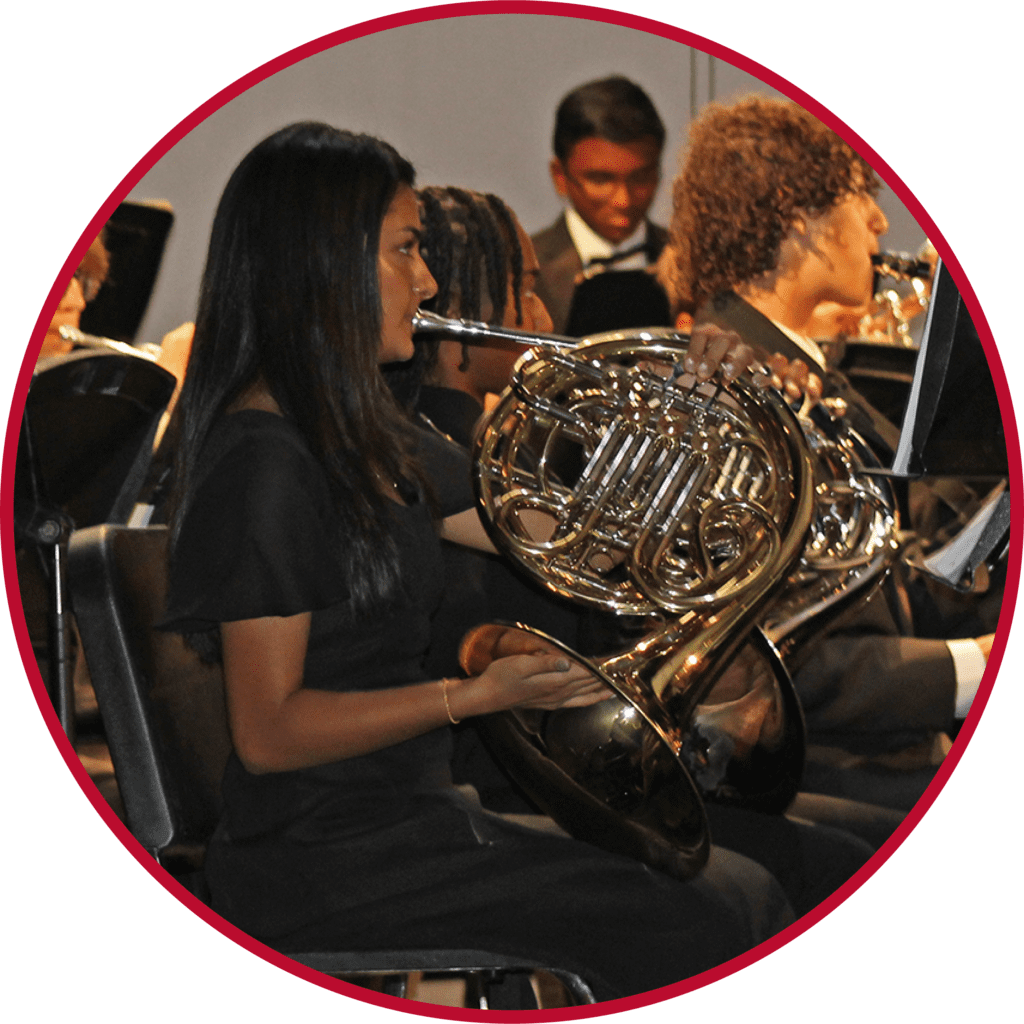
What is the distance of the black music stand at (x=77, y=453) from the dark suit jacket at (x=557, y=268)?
48cm

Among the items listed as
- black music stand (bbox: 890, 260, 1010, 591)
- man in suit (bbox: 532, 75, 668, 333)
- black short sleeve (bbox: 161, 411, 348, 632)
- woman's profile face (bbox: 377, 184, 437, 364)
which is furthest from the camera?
man in suit (bbox: 532, 75, 668, 333)

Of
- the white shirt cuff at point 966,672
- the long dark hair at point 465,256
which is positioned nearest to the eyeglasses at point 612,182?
the long dark hair at point 465,256

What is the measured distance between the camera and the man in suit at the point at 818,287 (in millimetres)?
1517

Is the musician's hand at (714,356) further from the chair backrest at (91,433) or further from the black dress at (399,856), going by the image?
the chair backrest at (91,433)

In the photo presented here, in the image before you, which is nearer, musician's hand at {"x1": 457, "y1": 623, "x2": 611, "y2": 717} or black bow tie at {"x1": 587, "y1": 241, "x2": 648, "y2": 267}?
musician's hand at {"x1": 457, "y1": 623, "x2": 611, "y2": 717}

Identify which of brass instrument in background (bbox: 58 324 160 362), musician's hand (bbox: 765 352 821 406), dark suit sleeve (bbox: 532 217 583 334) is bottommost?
brass instrument in background (bbox: 58 324 160 362)

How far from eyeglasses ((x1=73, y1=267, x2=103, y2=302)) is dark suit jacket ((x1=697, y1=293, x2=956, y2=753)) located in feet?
3.40

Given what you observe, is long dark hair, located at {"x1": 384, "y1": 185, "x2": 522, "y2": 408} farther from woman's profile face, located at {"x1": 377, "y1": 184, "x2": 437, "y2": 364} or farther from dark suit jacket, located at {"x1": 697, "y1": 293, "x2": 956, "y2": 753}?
dark suit jacket, located at {"x1": 697, "y1": 293, "x2": 956, "y2": 753}

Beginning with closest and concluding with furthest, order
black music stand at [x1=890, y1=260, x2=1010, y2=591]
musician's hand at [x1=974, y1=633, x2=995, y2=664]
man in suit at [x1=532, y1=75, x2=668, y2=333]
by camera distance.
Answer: black music stand at [x1=890, y1=260, x2=1010, y2=591] → man in suit at [x1=532, y1=75, x2=668, y2=333] → musician's hand at [x1=974, y1=633, x2=995, y2=664]

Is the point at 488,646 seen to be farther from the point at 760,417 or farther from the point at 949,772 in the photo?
the point at 949,772

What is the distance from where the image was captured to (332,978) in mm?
1352

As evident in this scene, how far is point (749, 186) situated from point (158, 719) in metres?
1.02

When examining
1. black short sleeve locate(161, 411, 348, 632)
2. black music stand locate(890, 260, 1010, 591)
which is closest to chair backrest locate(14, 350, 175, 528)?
black short sleeve locate(161, 411, 348, 632)

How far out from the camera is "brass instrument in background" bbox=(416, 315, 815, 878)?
1262 millimetres
